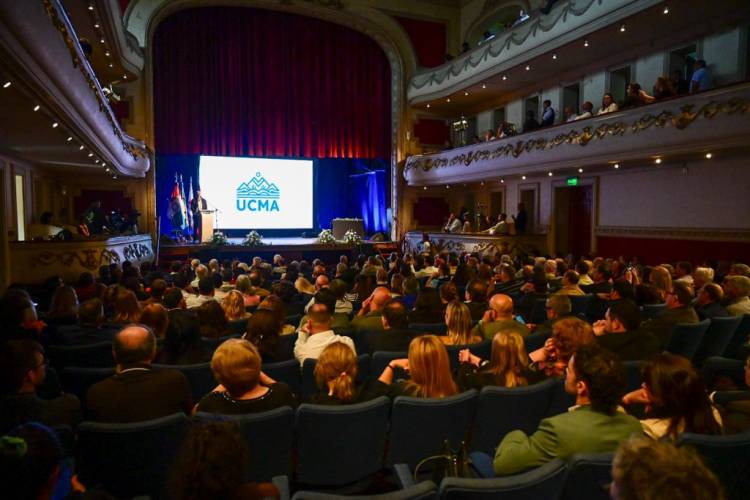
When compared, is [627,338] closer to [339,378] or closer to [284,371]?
[339,378]

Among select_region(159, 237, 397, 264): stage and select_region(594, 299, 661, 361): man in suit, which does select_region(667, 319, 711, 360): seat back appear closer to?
select_region(594, 299, 661, 361): man in suit

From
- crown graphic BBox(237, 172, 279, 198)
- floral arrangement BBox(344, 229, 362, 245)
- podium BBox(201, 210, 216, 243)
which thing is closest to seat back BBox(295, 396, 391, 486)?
floral arrangement BBox(344, 229, 362, 245)

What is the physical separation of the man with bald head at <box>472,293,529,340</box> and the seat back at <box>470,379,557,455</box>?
1.27 metres

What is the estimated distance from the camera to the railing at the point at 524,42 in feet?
33.4

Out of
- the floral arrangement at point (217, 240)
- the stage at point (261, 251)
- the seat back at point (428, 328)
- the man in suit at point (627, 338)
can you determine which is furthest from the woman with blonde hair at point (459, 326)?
the floral arrangement at point (217, 240)

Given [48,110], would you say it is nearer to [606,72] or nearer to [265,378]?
[265,378]

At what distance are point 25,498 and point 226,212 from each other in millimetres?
15091

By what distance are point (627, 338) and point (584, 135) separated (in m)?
8.14

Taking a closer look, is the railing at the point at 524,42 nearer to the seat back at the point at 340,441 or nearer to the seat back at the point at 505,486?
the seat back at the point at 340,441

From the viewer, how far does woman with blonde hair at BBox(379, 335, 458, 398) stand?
101 inches

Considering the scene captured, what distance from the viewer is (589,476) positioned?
174 centimetres

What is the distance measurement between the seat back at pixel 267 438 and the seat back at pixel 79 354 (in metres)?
1.70

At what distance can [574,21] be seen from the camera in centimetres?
1093

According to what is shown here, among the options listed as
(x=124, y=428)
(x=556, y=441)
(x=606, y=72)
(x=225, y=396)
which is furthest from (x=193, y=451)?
(x=606, y=72)
